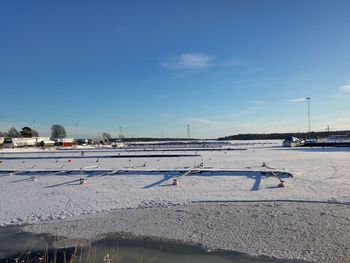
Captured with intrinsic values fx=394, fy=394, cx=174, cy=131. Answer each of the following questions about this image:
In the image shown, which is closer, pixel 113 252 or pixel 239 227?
pixel 113 252

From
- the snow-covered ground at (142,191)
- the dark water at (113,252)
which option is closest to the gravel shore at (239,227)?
the dark water at (113,252)

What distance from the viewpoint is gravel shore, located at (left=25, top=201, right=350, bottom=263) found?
7547 millimetres

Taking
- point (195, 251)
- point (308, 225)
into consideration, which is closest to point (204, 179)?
point (308, 225)

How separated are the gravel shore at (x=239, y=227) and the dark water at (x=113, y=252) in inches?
14.9

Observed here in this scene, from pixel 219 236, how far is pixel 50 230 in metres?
4.01

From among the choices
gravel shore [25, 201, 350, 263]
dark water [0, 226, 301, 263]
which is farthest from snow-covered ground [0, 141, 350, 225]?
dark water [0, 226, 301, 263]

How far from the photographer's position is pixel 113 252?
736cm

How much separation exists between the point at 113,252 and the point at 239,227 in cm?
312

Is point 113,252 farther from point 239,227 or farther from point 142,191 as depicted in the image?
point 142,191

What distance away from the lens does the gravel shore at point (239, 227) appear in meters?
7.55

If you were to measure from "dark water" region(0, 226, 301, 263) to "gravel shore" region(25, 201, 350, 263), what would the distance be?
0.38m

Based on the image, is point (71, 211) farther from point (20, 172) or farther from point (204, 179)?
point (20, 172)

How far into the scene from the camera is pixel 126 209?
38.0ft

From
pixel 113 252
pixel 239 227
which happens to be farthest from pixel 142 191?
pixel 113 252
